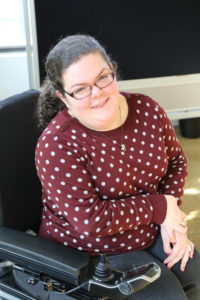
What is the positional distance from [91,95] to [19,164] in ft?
1.06

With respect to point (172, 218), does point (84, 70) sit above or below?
above

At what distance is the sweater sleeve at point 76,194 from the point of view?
1.18 meters

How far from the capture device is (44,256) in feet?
3.56

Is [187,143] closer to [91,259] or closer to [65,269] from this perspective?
[91,259]

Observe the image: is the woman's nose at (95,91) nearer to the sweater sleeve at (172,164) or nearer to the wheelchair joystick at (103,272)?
the sweater sleeve at (172,164)

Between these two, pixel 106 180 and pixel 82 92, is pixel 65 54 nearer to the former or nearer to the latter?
pixel 82 92

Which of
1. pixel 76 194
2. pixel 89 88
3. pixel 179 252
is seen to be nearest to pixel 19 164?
pixel 76 194

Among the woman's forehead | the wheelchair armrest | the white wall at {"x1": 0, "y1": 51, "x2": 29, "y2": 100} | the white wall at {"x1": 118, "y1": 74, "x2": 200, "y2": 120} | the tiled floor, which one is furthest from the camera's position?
the white wall at {"x1": 0, "y1": 51, "x2": 29, "y2": 100}

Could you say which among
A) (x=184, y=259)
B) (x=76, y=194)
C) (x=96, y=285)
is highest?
(x=76, y=194)

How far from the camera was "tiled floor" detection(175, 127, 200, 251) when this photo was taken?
2301mm

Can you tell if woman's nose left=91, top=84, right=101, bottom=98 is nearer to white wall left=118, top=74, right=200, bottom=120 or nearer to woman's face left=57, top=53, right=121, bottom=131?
woman's face left=57, top=53, right=121, bottom=131

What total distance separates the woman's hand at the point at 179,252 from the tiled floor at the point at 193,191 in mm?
861

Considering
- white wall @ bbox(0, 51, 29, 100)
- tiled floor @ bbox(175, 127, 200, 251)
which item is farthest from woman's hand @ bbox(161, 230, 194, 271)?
white wall @ bbox(0, 51, 29, 100)

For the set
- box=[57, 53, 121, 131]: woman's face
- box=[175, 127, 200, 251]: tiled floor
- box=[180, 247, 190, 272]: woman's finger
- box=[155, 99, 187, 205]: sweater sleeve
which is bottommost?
box=[175, 127, 200, 251]: tiled floor
